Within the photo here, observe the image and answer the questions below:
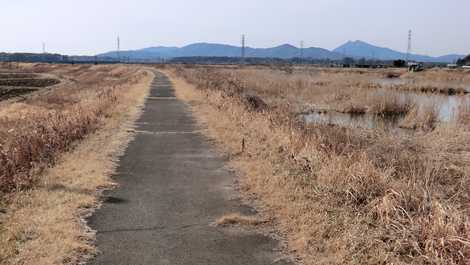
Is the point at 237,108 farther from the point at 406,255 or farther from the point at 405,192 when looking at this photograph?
the point at 406,255

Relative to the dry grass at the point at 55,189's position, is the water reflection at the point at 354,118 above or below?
below

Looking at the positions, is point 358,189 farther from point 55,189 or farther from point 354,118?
point 354,118

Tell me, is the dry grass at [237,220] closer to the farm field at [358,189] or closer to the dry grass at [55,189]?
the farm field at [358,189]

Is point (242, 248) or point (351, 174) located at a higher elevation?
point (351, 174)

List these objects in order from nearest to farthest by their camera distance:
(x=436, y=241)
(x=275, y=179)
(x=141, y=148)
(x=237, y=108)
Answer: (x=436, y=241), (x=275, y=179), (x=141, y=148), (x=237, y=108)

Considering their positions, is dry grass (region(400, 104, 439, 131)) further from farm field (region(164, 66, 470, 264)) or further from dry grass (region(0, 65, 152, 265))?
dry grass (region(0, 65, 152, 265))

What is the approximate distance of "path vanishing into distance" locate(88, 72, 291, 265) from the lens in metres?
5.36

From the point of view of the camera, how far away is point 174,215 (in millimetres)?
6738

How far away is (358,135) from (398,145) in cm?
203

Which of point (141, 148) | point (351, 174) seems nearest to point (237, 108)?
point (141, 148)

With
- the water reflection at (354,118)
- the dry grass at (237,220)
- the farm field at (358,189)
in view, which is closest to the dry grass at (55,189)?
the dry grass at (237,220)

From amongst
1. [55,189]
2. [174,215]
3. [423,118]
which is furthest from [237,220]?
[423,118]

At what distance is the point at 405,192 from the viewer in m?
6.13

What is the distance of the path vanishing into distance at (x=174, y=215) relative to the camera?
5.36 m
